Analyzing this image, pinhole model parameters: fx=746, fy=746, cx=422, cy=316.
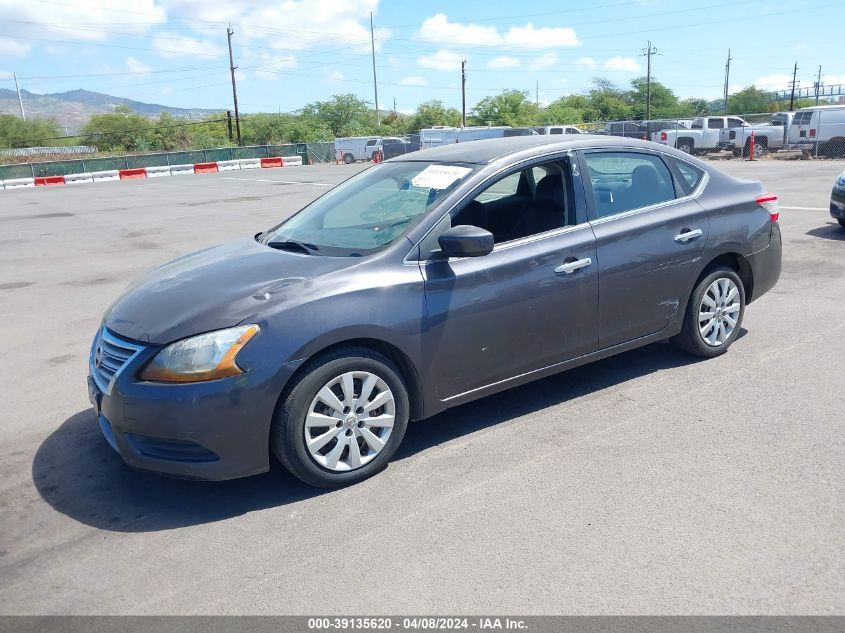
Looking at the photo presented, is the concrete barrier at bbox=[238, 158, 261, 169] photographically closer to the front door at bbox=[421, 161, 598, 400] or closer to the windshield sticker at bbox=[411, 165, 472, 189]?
the windshield sticker at bbox=[411, 165, 472, 189]

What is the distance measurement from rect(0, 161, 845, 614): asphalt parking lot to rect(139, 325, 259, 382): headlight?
0.72 metres

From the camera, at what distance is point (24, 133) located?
9075 cm

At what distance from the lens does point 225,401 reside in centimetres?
348

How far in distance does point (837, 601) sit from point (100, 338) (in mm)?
3694

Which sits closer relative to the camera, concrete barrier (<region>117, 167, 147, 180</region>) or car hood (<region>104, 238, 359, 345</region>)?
car hood (<region>104, 238, 359, 345</region>)

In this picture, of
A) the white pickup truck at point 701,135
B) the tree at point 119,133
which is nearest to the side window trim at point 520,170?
the white pickup truck at point 701,135

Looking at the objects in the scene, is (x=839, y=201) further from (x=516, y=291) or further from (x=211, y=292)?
(x=211, y=292)

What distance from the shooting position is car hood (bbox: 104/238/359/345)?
3.64 meters

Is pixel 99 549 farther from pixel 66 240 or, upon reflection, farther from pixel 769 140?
pixel 769 140

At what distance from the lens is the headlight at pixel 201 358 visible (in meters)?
Answer: 3.48

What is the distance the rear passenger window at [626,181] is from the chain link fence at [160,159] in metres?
41.9

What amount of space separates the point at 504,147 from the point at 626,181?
2.97 ft

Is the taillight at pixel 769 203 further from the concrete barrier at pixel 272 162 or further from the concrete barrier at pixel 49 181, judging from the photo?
the concrete barrier at pixel 272 162

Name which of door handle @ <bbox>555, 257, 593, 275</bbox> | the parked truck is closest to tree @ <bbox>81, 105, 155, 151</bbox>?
the parked truck
